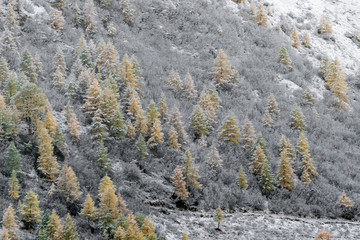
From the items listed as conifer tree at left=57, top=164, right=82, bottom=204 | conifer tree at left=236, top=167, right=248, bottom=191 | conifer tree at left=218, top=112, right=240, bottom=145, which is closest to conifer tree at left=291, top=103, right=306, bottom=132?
conifer tree at left=218, top=112, right=240, bottom=145

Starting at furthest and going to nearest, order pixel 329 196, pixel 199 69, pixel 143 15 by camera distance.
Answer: pixel 143 15
pixel 199 69
pixel 329 196

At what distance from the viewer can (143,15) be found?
6359 centimetres

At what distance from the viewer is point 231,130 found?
39.4 m

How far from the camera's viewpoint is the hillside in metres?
28.7

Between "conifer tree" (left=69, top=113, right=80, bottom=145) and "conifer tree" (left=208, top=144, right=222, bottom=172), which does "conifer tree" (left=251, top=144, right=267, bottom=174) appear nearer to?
"conifer tree" (left=208, top=144, right=222, bottom=172)

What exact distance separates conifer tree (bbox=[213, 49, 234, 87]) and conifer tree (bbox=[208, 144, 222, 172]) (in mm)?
18027

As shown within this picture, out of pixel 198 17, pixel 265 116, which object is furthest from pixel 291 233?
pixel 198 17

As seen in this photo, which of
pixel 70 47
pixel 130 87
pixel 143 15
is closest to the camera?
pixel 130 87

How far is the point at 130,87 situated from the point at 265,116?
18.0 meters

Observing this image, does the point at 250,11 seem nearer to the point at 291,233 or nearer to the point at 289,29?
the point at 289,29

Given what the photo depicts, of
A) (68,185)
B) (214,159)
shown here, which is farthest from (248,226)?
(68,185)

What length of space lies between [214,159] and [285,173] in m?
7.55

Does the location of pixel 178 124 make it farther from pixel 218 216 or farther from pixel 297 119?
pixel 297 119

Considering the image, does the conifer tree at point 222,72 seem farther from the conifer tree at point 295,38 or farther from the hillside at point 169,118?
the conifer tree at point 295,38
